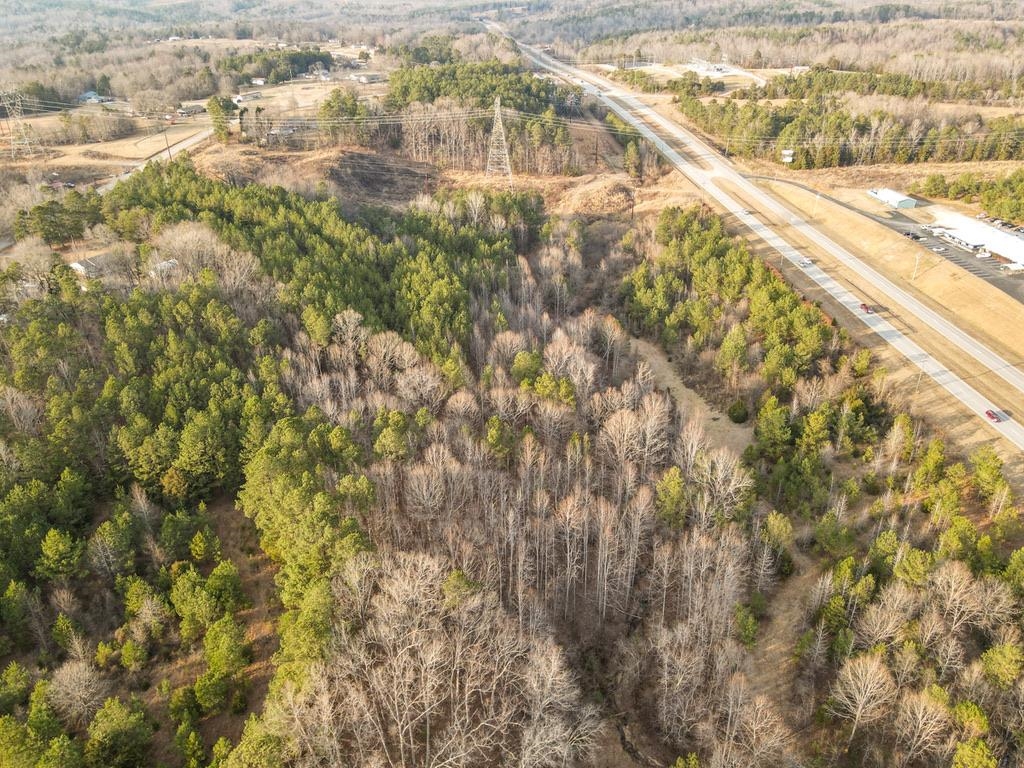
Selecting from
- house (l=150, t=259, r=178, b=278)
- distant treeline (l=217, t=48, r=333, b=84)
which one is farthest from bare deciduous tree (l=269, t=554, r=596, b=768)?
distant treeline (l=217, t=48, r=333, b=84)

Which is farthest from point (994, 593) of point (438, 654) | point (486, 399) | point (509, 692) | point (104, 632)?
point (104, 632)

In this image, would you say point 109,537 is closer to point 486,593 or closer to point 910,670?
Answer: point 486,593

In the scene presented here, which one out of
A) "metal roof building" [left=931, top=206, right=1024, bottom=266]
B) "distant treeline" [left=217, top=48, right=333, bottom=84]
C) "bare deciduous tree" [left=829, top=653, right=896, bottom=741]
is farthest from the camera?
"distant treeline" [left=217, top=48, right=333, bottom=84]

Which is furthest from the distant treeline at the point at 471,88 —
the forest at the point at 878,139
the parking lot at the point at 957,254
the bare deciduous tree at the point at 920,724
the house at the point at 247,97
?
the bare deciduous tree at the point at 920,724

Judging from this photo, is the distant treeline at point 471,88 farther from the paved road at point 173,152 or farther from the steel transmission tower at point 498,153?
the paved road at point 173,152

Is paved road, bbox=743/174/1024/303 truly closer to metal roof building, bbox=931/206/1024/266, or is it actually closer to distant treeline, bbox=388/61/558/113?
metal roof building, bbox=931/206/1024/266

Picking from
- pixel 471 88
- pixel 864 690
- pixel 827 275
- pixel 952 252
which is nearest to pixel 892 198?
pixel 952 252
